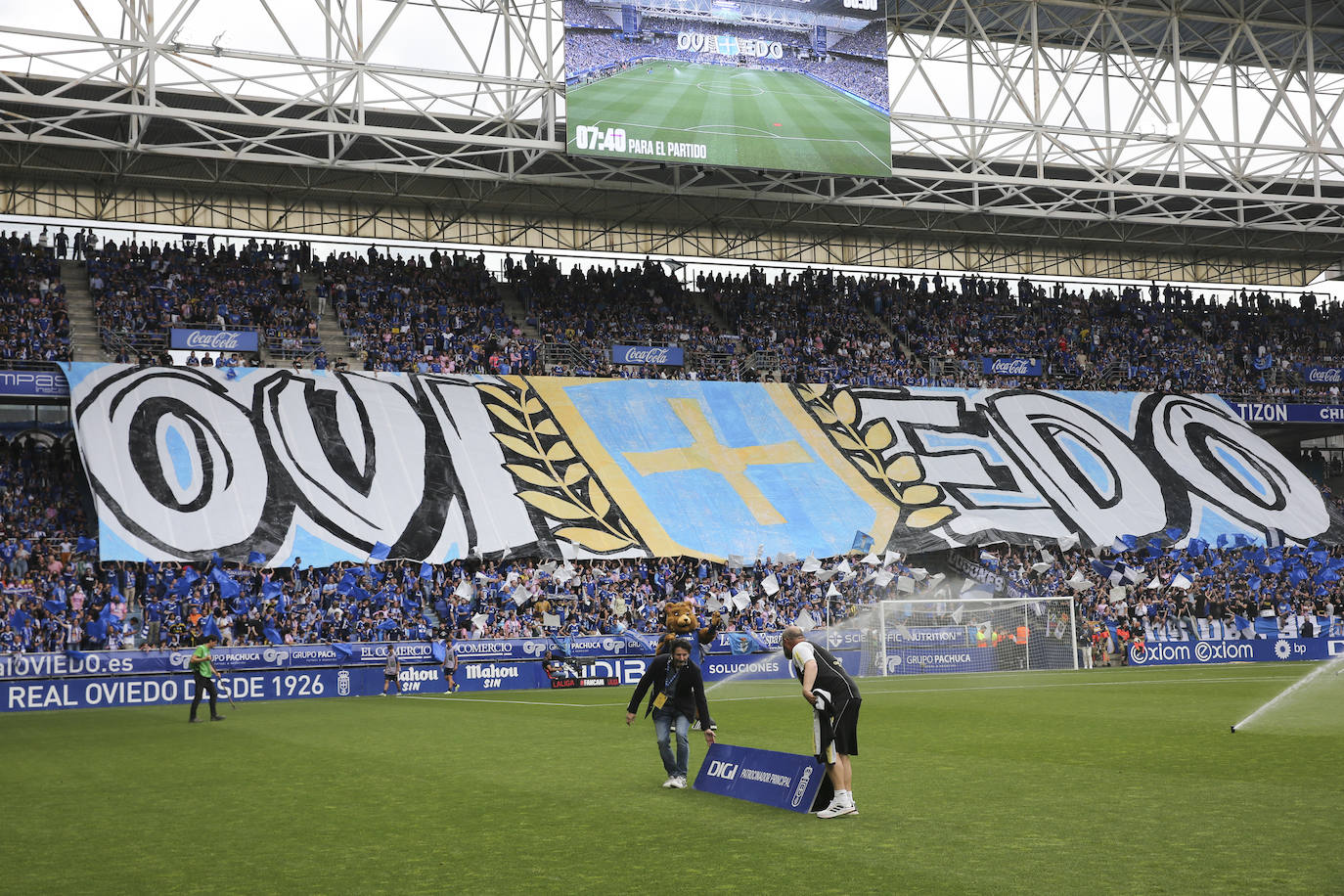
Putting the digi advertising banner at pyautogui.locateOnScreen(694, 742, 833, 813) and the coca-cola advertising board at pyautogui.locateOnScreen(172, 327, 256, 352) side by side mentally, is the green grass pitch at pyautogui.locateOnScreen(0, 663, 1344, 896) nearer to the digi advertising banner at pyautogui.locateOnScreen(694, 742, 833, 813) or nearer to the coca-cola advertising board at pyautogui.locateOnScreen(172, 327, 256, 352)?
the digi advertising banner at pyautogui.locateOnScreen(694, 742, 833, 813)

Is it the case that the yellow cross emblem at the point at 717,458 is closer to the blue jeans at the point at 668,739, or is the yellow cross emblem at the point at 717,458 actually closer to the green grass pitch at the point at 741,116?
the green grass pitch at the point at 741,116

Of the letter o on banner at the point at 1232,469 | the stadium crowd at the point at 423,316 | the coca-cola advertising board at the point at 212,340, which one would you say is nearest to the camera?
the coca-cola advertising board at the point at 212,340

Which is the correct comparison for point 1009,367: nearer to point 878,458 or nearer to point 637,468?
point 878,458

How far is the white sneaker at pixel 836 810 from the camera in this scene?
12.0 m

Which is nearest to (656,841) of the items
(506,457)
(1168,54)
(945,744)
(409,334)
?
(945,744)

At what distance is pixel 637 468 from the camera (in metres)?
44.3

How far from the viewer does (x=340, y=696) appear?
3162 centimetres

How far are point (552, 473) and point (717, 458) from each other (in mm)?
5856

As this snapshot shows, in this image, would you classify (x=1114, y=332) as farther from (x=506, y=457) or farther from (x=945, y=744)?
(x=945, y=744)

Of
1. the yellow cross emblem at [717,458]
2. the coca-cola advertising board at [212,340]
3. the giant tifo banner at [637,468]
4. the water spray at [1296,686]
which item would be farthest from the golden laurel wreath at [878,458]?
the coca-cola advertising board at [212,340]

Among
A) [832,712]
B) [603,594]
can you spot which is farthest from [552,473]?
[832,712]

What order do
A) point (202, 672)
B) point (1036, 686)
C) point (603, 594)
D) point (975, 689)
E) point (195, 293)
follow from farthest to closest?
point (195, 293)
point (603, 594)
point (1036, 686)
point (975, 689)
point (202, 672)

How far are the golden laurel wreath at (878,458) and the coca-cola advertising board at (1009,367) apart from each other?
7726mm

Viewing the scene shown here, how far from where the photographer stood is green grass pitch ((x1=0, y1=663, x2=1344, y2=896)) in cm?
962
